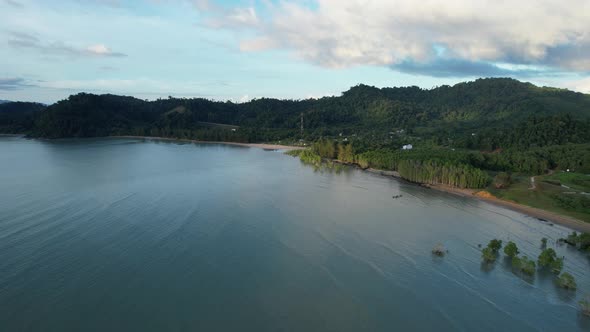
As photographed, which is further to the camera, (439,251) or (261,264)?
(439,251)

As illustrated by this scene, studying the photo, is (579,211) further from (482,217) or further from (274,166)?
(274,166)

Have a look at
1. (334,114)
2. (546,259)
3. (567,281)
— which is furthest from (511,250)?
(334,114)

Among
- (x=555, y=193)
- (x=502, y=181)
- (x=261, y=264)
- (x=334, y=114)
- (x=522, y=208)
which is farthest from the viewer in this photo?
(x=334, y=114)

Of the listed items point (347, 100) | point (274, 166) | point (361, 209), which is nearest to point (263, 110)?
point (347, 100)

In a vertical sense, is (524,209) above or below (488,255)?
above

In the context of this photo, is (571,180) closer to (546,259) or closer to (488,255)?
(546,259)

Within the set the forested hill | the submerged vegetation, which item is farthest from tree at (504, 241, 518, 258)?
the forested hill

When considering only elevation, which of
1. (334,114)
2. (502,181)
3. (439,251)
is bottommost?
(439,251)
